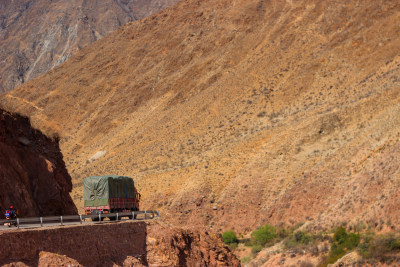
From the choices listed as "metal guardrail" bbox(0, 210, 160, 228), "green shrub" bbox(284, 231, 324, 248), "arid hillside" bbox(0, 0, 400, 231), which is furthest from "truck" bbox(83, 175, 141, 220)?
"green shrub" bbox(284, 231, 324, 248)

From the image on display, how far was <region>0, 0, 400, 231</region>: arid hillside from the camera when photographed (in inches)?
1693

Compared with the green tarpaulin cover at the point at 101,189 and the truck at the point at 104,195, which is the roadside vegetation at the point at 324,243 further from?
the green tarpaulin cover at the point at 101,189

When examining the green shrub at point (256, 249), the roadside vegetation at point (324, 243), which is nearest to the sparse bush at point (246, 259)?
the roadside vegetation at point (324, 243)

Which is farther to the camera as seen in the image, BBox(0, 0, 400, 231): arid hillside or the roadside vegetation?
BBox(0, 0, 400, 231): arid hillside

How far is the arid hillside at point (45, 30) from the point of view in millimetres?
137375

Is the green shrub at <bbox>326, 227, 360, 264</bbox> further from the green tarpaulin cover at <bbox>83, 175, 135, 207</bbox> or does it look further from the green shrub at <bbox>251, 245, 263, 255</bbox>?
the green tarpaulin cover at <bbox>83, 175, 135, 207</bbox>

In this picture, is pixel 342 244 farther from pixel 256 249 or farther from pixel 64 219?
pixel 64 219

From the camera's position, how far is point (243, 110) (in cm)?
6400

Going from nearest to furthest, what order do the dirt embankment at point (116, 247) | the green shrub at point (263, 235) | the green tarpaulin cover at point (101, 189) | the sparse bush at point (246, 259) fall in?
the dirt embankment at point (116, 247), the green tarpaulin cover at point (101, 189), the sparse bush at point (246, 259), the green shrub at point (263, 235)

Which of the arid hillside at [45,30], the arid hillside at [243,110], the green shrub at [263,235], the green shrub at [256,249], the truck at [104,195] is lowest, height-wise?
the green shrub at [256,249]

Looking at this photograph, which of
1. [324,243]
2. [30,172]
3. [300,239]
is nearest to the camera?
[30,172]

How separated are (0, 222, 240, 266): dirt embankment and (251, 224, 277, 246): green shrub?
1293 centimetres

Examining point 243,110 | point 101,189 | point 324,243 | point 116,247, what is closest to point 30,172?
point 101,189

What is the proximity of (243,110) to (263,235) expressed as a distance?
26344 millimetres
